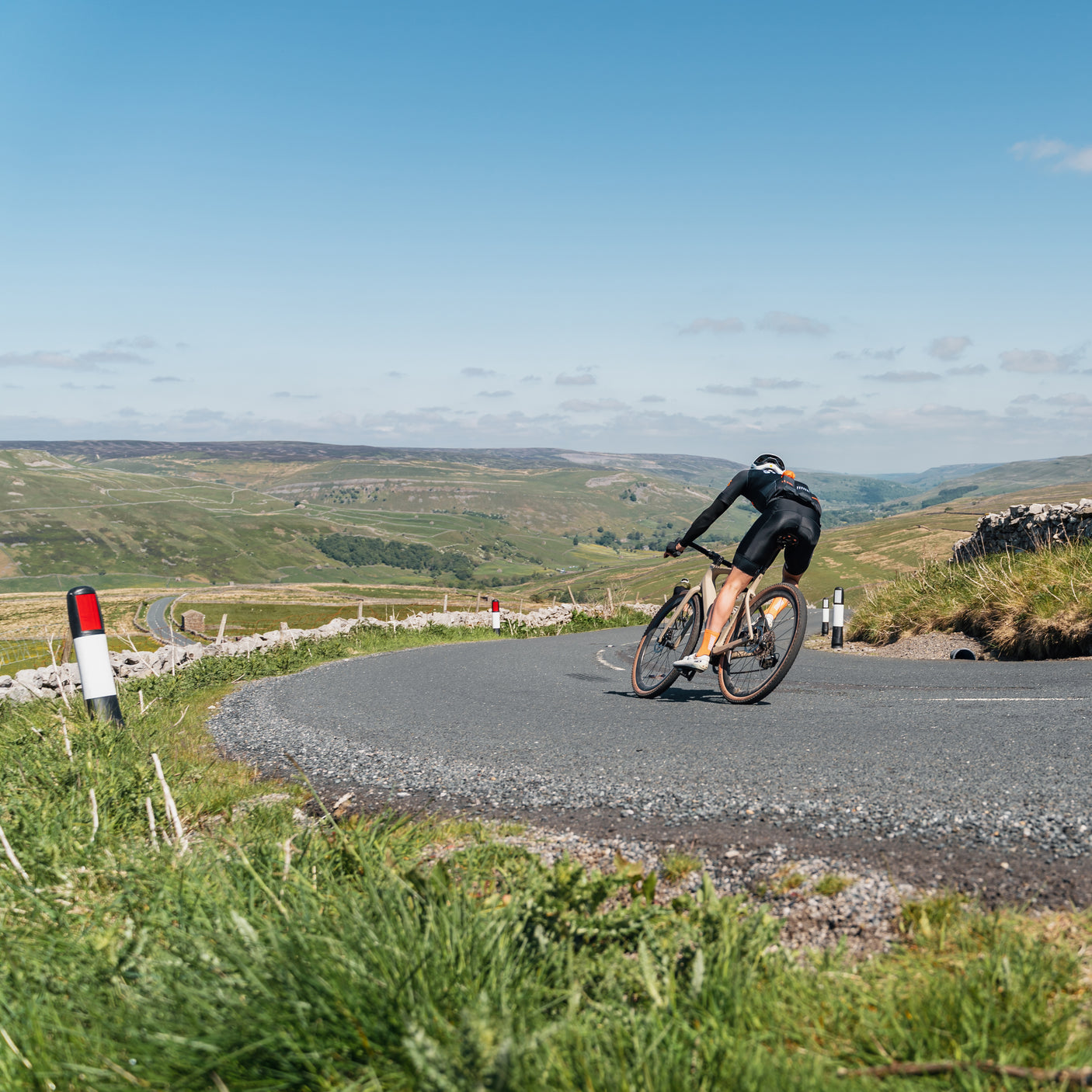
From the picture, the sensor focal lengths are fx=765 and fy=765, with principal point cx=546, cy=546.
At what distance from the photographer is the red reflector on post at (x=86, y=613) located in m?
5.84

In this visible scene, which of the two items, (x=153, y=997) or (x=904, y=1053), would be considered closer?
(x=904, y=1053)

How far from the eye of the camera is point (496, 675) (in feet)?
35.7

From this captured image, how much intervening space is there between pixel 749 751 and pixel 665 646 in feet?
10.9

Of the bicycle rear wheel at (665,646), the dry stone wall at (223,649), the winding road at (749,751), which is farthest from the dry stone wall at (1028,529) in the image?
the dry stone wall at (223,649)

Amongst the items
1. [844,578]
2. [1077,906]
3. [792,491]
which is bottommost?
[844,578]

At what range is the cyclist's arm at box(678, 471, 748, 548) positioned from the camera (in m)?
7.46

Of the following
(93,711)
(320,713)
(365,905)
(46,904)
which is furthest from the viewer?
(320,713)

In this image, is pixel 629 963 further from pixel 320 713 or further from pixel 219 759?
pixel 320 713

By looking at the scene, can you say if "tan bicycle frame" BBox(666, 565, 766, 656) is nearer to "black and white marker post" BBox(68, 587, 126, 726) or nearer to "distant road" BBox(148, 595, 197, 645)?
"black and white marker post" BBox(68, 587, 126, 726)

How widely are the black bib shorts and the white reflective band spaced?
5454mm

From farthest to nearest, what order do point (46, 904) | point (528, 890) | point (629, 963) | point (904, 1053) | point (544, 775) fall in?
point (544, 775)
point (46, 904)
point (528, 890)
point (629, 963)
point (904, 1053)

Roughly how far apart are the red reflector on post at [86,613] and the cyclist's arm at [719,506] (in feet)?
16.4

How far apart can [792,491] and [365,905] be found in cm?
584

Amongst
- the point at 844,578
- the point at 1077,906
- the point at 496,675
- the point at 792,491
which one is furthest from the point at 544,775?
the point at 844,578
